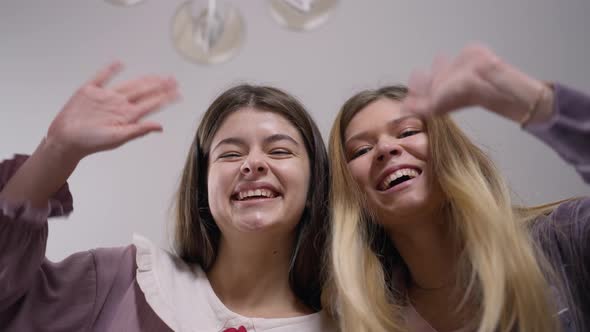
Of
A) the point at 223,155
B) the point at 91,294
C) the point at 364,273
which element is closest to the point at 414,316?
the point at 364,273

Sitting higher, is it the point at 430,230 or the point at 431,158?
the point at 431,158

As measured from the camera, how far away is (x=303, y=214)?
117cm

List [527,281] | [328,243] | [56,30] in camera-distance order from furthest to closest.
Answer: [56,30] < [328,243] < [527,281]

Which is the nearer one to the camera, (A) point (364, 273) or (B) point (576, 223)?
(B) point (576, 223)

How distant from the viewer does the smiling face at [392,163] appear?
39.5 inches

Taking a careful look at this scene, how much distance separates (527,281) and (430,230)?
0.72ft

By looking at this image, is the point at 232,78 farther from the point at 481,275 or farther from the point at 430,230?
the point at 481,275

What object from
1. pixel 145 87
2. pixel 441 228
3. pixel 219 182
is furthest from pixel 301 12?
pixel 441 228

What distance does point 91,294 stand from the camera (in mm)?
1015

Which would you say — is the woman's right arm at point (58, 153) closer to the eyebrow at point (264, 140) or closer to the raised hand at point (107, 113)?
the raised hand at point (107, 113)

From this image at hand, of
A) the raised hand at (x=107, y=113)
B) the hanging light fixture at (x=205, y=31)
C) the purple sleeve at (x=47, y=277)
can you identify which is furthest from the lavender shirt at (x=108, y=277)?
the hanging light fixture at (x=205, y=31)

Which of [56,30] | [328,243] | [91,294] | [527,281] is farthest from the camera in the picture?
[56,30]

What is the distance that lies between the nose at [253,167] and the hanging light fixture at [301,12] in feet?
0.92

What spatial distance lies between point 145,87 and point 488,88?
525 millimetres
